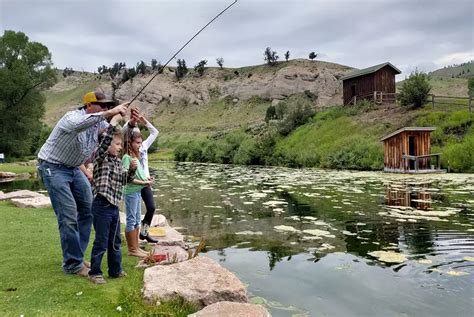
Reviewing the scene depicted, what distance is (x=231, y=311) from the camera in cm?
380

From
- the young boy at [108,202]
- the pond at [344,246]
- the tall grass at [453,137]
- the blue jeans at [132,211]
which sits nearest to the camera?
the young boy at [108,202]

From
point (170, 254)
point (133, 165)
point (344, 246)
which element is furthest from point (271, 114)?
point (133, 165)

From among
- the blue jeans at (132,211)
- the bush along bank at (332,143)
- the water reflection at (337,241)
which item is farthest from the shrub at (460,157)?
the blue jeans at (132,211)

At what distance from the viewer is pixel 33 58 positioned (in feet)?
141

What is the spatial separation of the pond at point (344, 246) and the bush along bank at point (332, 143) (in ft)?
41.5

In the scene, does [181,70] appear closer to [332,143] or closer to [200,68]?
[200,68]

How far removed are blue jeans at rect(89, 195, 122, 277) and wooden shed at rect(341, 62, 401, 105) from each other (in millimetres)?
41382

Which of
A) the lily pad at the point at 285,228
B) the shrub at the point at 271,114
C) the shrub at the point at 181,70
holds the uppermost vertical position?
the shrub at the point at 181,70

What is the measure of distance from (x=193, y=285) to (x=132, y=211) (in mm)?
2286

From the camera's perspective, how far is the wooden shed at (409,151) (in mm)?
24531

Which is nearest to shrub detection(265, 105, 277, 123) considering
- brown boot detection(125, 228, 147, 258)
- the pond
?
the pond

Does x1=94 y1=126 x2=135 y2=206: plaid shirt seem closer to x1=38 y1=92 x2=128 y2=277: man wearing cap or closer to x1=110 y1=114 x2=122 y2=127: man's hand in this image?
x1=110 y1=114 x2=122 y2=127: man's hand

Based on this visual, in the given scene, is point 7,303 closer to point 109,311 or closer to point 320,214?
point 109,311

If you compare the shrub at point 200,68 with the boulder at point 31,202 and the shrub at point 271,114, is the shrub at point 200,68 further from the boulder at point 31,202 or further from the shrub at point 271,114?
the boulder at point 31,202
